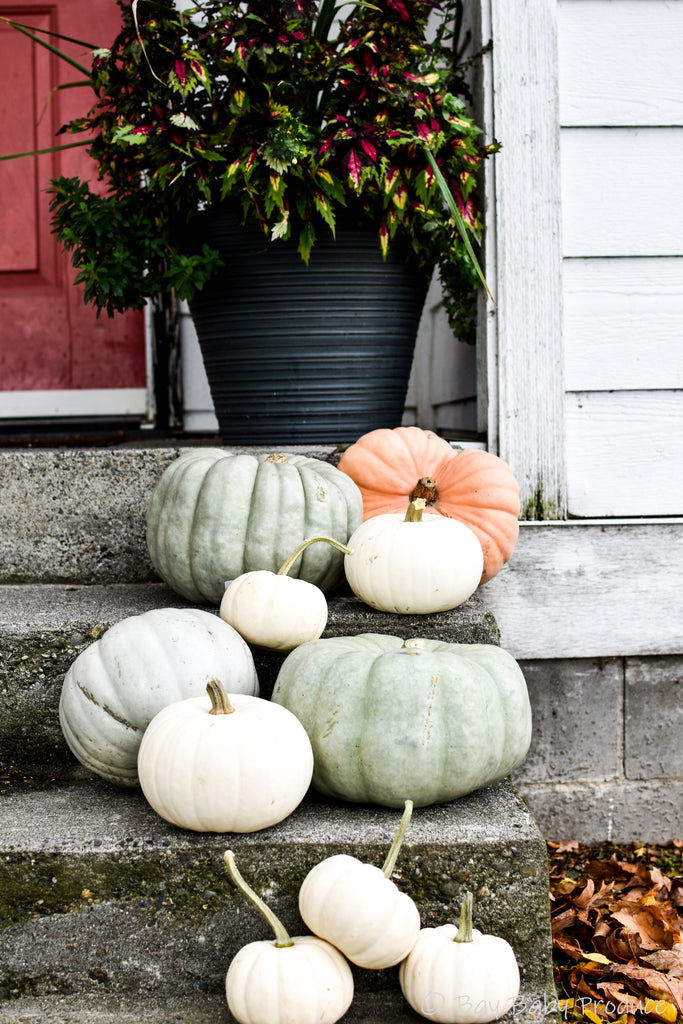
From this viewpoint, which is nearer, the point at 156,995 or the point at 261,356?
the point at 156,995

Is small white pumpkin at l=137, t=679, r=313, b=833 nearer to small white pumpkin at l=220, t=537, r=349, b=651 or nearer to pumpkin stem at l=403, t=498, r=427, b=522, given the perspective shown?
small white pumpkin at l=220, t=537, r=349, b=651

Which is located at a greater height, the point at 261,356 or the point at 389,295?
the point at 389,295

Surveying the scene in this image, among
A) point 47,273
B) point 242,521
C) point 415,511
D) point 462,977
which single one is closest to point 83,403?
point 47,273

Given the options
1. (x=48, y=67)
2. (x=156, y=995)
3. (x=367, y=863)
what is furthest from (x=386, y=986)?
(x=48, y=67)

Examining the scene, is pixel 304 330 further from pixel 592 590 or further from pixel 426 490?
pixel 592 590

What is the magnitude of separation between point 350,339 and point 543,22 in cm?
87

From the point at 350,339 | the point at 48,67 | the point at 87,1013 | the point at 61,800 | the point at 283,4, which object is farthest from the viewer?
the point at 48,67

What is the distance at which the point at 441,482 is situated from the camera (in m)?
1.93

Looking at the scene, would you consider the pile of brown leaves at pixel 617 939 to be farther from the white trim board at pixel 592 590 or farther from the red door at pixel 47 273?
the red door at pixel 47 273

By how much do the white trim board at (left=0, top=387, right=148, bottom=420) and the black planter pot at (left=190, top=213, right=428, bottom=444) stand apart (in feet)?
3.45

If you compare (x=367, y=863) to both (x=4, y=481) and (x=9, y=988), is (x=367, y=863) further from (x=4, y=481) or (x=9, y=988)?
(x=4, y=481)

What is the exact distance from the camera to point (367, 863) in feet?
3.88

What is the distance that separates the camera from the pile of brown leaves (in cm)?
143

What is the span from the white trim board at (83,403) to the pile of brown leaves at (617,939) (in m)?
2.14
